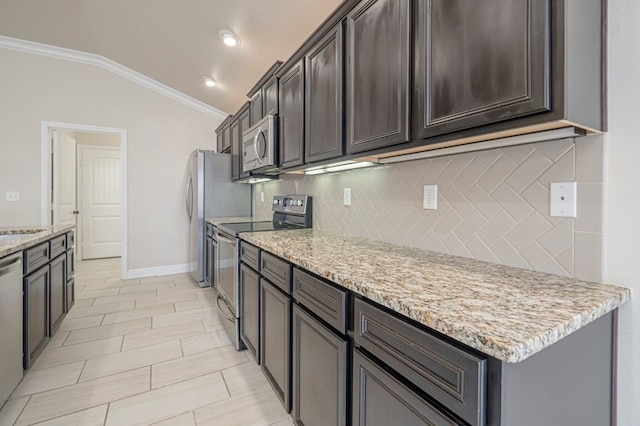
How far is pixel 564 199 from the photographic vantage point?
0.96 meters

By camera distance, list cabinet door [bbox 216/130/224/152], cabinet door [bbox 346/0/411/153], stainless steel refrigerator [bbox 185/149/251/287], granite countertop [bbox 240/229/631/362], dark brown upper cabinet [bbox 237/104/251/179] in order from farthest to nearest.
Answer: cabinet door [bbox 216/130/224/152]
stainless steel refrigerator [bbox 185/149/251/287]
dark brown upper cabinet [bbox 237/104/251/179]
cabinet door [bbox 346/0/411/153]
granite countertop [bbox 240/229/631/362]

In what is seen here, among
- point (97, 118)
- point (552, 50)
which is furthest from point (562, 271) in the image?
point (97, 118)

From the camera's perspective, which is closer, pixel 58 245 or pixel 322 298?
pixel 322 298

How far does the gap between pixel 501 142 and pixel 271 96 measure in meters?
1.83

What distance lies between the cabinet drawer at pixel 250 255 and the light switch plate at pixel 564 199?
1442 millimetres

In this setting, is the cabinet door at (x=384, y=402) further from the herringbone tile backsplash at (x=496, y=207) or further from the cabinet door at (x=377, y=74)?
the cabinet door at (x=377, y=74)

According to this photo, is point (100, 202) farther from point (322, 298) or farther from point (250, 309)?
point (322, 298)

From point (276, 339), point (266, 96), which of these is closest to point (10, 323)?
point (276, 339)

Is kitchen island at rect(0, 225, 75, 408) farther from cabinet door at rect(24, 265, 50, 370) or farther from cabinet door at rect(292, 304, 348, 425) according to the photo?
cabinet door at rect(292, 304, 348, 425)

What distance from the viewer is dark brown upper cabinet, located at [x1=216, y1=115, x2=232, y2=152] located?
12.8 feet

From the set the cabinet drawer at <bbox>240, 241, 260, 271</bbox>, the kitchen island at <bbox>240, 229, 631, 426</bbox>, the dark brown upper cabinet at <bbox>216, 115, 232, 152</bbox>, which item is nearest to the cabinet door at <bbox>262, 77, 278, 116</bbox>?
the cabinet drawer at <bbox>240, 241, 260, 271</bbox>

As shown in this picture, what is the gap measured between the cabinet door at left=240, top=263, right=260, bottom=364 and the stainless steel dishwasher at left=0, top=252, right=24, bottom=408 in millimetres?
1214

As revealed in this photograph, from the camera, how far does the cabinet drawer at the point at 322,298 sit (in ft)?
3.39

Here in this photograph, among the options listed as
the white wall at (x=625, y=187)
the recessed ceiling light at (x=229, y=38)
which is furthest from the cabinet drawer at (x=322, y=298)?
the recessed ceiling light at (x=229, y=38)
